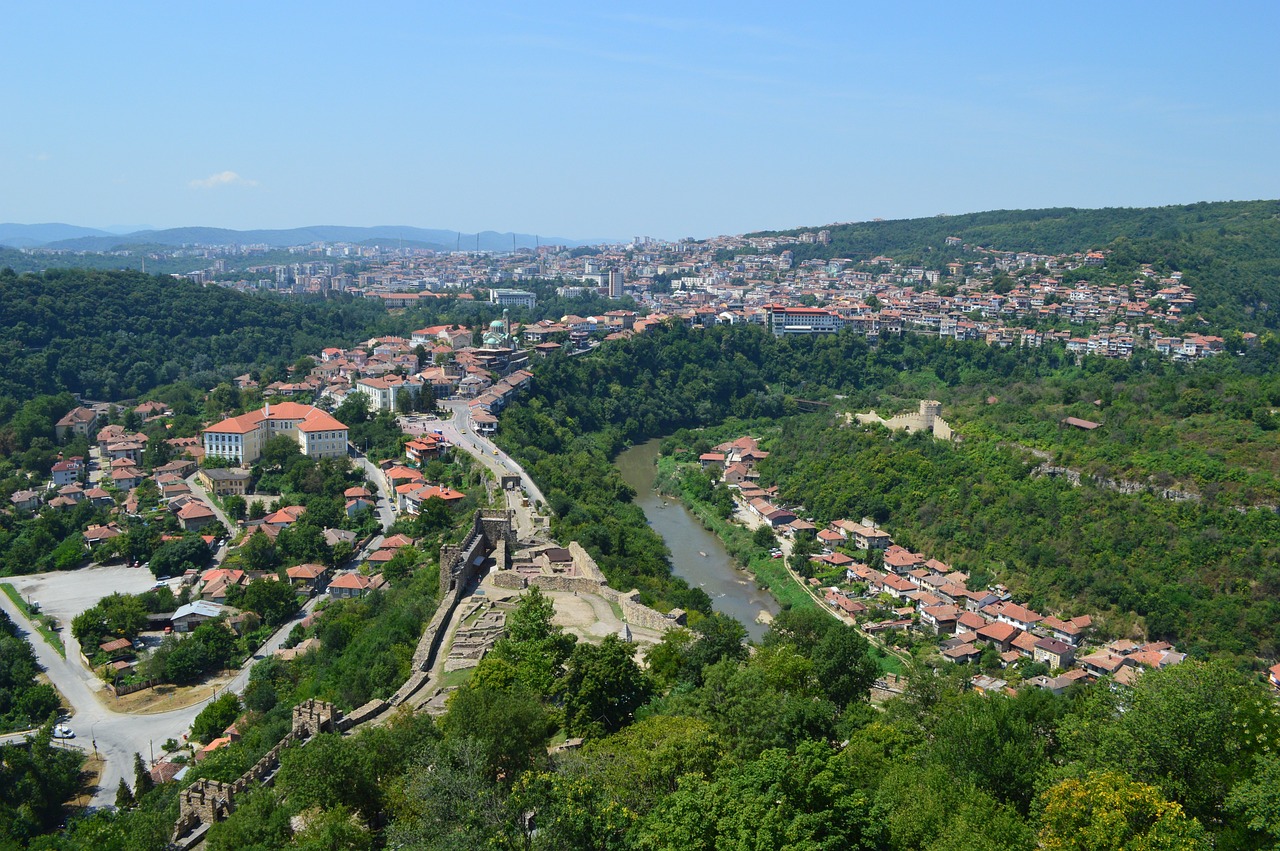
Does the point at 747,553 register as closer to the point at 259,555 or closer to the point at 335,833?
the point at 259,555

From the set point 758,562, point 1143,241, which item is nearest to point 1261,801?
point 758,562

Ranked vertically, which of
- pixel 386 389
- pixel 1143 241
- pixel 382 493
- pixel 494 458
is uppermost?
pixel 1143 241

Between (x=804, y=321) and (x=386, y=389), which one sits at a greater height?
(x=804, y=321)

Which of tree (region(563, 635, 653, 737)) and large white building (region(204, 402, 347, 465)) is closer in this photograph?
tree (region(563, 635, 653, 737))

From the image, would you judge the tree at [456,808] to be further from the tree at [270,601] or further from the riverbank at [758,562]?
the tree at [270,601]

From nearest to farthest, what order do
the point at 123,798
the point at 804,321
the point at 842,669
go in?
the point at 842,669 < the point at 123,798 < the point at 804,321

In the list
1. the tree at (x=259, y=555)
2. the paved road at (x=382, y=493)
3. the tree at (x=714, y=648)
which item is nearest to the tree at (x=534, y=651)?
the tree at (x=714, y=648)

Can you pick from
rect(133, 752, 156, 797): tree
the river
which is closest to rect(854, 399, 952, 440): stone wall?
the river

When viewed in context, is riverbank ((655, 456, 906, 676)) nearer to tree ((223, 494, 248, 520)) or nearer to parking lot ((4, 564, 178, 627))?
tree ((223, 494, 248, 520))
